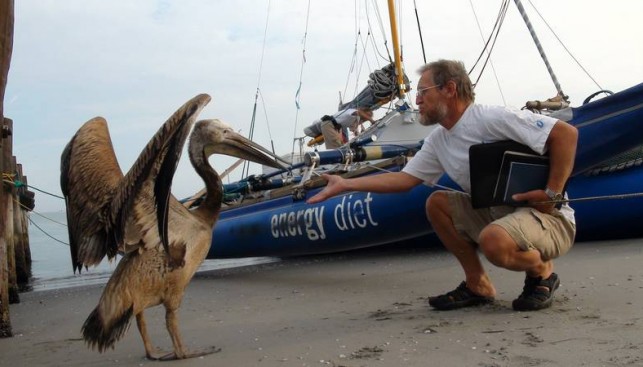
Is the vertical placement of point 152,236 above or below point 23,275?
above

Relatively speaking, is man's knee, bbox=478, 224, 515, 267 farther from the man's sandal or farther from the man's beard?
the man's beard

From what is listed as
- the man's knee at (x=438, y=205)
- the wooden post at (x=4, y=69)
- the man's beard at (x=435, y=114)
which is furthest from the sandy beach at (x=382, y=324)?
the man's beard at (x=435, y=114)

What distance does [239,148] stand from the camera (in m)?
4.21

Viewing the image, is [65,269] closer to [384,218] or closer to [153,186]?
[384,218]

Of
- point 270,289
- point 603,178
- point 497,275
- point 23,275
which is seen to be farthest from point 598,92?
point 23,275

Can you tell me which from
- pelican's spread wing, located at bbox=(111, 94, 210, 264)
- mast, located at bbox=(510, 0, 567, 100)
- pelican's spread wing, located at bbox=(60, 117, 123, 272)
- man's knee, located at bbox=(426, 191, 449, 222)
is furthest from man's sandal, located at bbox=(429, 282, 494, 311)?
mast, located at bbox=(510, 0, 567, 100)

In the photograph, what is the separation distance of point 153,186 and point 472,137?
188cm

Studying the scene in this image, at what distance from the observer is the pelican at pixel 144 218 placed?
361 cm

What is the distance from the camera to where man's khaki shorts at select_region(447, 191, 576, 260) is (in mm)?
4027

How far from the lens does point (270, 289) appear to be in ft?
21.1

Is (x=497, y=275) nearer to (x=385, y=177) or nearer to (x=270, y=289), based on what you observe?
(x=385, y=177)

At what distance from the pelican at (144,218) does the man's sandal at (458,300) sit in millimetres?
1391

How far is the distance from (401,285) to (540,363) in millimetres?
2719

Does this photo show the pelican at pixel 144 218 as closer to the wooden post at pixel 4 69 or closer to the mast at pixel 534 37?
the wooden post at pixel 4 69
